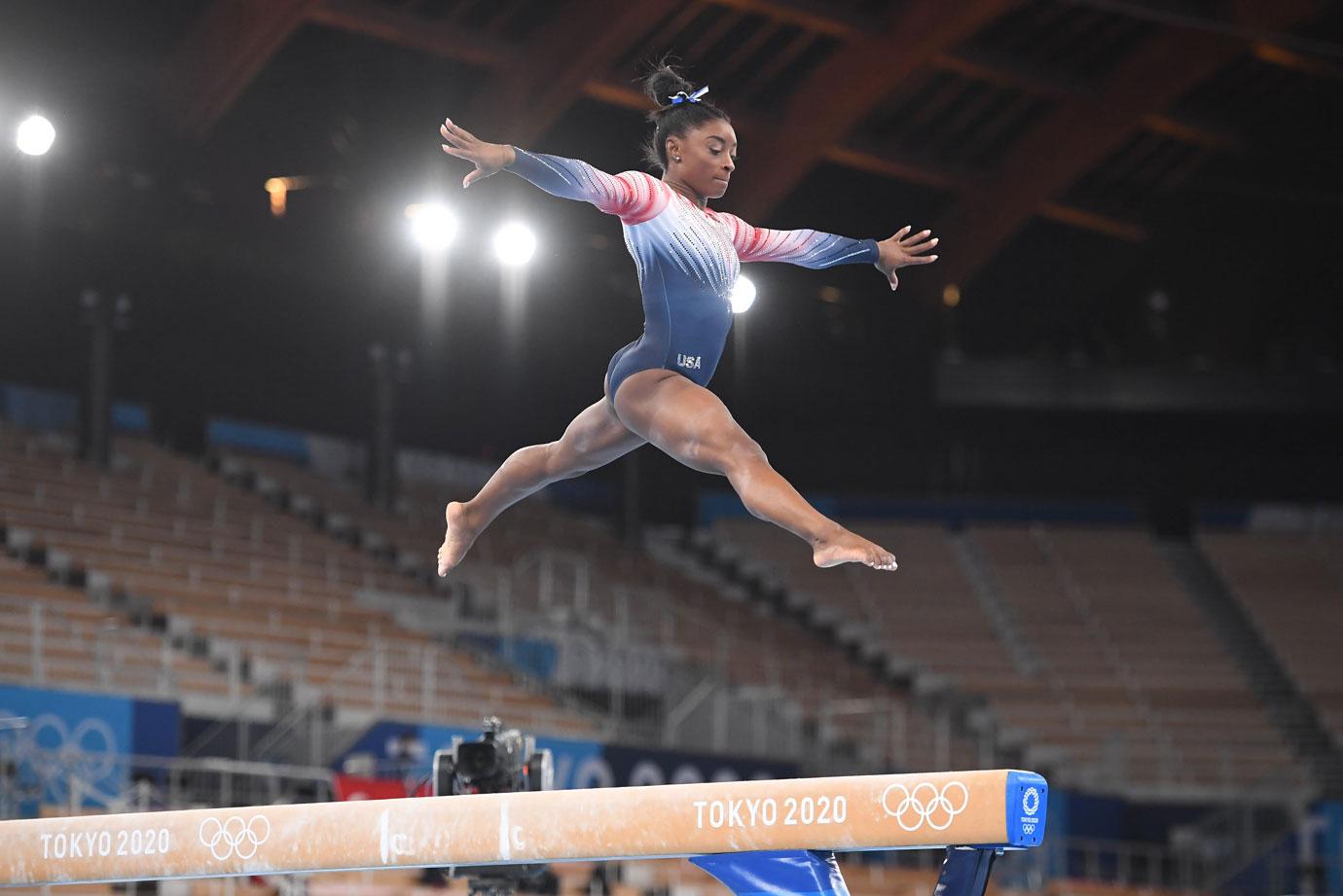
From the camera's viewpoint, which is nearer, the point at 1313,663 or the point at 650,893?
the point at 650,893

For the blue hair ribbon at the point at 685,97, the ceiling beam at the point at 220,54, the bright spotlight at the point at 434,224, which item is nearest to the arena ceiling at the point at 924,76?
the ceiling beam at the point at 220,54

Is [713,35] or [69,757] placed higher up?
[713,35]

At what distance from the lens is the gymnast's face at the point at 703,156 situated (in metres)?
5.00

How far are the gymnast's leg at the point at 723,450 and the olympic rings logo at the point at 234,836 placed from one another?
4.90 feet

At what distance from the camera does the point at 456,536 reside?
5.39 meters

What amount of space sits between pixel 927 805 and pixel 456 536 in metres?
1.93

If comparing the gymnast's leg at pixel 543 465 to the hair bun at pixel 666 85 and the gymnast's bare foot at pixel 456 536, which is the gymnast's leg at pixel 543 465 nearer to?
the gymnast's bare foot at pixel 456 536

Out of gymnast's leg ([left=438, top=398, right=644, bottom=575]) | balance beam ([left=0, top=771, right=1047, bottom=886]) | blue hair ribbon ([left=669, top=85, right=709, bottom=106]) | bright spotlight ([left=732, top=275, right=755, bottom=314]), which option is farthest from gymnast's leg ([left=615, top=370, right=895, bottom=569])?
blue hair ribbon ([left=669, top=85, right=709, bottom=106])

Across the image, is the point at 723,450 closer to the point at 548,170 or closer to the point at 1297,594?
the point at 548,170

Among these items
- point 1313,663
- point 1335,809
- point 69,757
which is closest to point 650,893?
point 69,757

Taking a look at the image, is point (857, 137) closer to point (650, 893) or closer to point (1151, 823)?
point (1151, 823)

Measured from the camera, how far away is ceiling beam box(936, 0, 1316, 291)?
21094 millimetres

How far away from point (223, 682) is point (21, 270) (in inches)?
227

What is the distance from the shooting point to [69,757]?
471 inches
